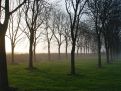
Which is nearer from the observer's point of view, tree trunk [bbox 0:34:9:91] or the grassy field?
tree trunk [bbox 0:34:9:91]

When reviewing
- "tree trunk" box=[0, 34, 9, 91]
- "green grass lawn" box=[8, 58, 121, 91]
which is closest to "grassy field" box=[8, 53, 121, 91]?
"green grass lawn" box=[8, 58, 121, 91]

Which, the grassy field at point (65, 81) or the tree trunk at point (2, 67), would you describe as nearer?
the tree trunk at point (2, 67)

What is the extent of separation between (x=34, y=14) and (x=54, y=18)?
141 ft

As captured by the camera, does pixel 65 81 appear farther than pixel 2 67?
Yes

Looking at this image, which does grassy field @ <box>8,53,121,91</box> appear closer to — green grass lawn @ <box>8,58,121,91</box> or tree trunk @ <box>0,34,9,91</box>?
green grass lawn @ <box>8,58,121,91</box>

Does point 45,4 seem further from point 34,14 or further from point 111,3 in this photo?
point 111,3

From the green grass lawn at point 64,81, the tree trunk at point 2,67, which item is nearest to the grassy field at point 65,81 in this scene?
the green grass lawn at point 64,81

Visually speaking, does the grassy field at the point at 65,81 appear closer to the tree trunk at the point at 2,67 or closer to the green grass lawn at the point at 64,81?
the green grass lawn at the point at 64,81

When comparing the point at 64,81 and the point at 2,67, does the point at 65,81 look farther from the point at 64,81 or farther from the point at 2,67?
the point at 2,67

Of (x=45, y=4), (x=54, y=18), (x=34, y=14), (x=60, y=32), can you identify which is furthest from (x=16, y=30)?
(x=45, y=4)

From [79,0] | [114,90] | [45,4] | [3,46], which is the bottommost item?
[114,90]

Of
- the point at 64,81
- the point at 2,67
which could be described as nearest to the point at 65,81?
the point at 64,81

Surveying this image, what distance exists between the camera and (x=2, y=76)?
66.7 feet

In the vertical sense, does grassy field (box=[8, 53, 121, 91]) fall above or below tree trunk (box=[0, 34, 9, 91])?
below
